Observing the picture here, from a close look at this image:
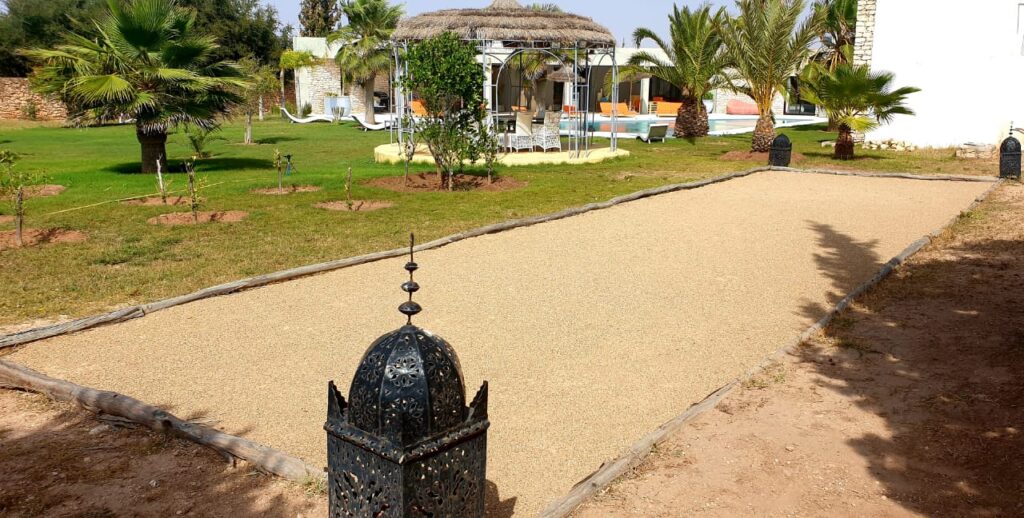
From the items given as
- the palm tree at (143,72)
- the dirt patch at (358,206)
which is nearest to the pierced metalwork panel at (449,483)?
the dirt patch at (358,206)

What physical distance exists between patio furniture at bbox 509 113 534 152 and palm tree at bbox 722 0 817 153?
16.7ft

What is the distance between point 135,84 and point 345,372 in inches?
443

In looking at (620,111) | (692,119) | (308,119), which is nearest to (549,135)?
(692,119)

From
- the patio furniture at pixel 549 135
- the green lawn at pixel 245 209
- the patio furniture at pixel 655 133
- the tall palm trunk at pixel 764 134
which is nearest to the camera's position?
the green lawn at pixel 245 209

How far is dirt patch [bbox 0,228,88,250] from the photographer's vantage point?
29.3 ft

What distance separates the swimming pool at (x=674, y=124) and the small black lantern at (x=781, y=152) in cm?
899

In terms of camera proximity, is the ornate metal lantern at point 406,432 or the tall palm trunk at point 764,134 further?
the tall palm trunk at point 764,134

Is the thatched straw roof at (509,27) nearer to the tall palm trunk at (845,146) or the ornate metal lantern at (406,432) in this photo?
the tall palm trunk at (845,146)

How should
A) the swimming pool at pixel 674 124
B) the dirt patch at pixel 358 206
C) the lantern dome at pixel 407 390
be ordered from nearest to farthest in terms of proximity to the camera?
the lantern dome at pixel 407 390
the dirt patch at pixel 358 206
the swimming pool at pixel 674 124

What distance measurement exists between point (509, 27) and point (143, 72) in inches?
277

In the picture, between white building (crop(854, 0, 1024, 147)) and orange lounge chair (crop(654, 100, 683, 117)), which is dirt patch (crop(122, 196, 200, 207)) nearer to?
white building (crop(854, 0, 1024, 147))

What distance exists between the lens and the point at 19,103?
3241cm

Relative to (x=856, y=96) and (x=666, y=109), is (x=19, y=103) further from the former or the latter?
(x=856, y=96)

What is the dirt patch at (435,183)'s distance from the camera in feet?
44.8
